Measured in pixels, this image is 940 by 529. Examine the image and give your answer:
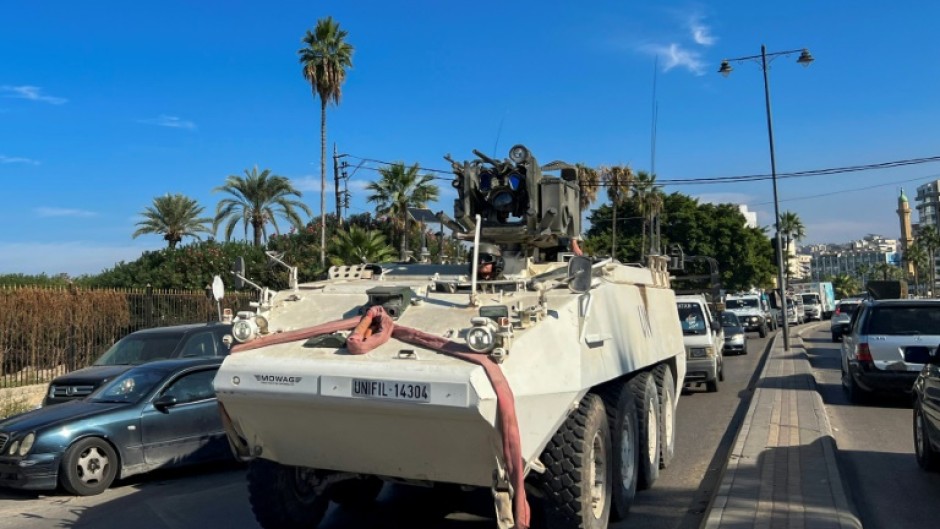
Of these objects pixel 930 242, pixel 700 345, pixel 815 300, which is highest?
pixel 930 242

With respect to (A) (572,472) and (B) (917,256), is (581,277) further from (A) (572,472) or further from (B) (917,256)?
(B) (917,256)

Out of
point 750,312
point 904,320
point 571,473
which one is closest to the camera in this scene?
point 571,473

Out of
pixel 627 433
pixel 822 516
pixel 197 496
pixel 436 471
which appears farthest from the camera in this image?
pixel 197 496

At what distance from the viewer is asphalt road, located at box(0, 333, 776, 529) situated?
673cm

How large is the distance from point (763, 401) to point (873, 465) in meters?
4.17

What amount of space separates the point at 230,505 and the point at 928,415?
676 cm

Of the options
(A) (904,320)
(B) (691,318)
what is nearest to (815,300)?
(B) (691,318)

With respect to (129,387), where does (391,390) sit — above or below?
above

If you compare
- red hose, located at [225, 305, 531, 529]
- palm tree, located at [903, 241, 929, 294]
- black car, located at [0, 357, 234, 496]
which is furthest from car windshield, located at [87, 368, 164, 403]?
palm tree, located at [903, 241, 929, 294]

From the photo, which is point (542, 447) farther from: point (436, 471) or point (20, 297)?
point (20, 297)

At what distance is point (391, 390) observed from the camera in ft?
15.3

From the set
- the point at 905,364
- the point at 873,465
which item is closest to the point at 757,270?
the point at 905,364

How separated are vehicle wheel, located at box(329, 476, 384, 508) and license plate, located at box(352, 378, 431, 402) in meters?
2.27

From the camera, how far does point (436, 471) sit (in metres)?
5.05
